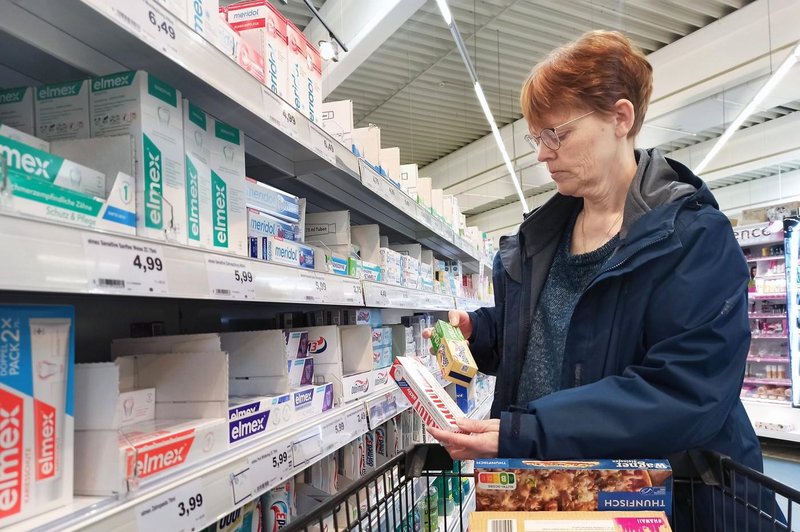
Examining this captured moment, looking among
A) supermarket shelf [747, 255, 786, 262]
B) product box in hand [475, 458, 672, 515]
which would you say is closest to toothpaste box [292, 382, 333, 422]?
Answer: product box in hand [475, 458, 672, 515]

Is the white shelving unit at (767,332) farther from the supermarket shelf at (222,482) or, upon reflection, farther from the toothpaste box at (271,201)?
the toothpaste box at (271,201)

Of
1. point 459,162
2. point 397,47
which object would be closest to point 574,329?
point 397,47

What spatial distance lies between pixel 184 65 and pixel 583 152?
82 cm

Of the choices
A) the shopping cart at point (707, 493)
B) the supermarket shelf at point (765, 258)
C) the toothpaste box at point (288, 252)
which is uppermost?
the supermarket shelf at point (765, 258)

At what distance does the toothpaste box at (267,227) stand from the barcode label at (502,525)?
88cm

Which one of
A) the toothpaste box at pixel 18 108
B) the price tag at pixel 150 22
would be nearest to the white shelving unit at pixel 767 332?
the price tag at pixel 150 22

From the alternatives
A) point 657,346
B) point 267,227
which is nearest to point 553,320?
point 657,346

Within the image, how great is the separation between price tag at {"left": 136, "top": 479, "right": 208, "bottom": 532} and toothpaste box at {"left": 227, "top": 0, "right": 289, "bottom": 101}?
98 centimetres

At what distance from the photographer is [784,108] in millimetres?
9719

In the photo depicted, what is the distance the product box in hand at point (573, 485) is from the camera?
0.86 m

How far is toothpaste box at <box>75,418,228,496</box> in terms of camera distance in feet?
2.70

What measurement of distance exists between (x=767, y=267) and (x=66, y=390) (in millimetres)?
7928

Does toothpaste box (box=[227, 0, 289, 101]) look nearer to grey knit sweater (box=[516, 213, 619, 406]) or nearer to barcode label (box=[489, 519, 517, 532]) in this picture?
grey knit sweater (box=[516, 213, 619, 406])

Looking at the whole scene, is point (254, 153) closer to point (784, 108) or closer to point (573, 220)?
point (573, 220)
